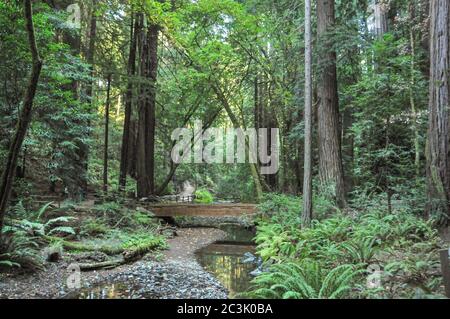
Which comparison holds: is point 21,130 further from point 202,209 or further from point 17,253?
point 202,209

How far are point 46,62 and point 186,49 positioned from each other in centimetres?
694

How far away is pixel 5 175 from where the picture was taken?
5.30m

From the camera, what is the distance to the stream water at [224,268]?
5.71 m

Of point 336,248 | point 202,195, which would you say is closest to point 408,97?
point 336,248

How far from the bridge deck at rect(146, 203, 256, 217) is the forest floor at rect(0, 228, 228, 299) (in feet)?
12.4

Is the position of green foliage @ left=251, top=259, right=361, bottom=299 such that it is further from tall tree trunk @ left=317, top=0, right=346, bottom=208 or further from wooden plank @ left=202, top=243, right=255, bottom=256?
tall tree trunk @ left=317, top=0, right=346, bottom=208

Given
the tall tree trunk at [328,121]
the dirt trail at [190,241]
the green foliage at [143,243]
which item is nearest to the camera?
the green foliage at [143,243]

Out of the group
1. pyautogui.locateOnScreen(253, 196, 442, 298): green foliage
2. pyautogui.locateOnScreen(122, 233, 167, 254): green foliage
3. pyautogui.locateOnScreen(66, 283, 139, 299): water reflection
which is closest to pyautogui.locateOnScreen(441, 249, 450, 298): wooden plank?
pyautogui.locateOnScreen(253, 196, 442, 298): green foliage

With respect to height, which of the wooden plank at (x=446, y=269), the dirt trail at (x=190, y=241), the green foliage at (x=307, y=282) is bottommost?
the dirt trail at (x=190, y=241)

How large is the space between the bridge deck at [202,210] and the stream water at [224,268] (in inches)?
34.0

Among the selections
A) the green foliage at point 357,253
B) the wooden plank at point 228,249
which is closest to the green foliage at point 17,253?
the green foliage at point 357,253

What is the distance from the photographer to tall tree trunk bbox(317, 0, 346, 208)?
9383 millimetres

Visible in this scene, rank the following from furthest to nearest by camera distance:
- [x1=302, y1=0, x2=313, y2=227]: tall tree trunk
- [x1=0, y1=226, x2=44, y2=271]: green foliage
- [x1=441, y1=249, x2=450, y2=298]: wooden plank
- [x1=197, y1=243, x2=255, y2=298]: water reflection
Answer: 1. [x1=302, y1=0, x2=313, y2=227]: tall tree trunk
2. [x1=197, y1=243, x2=255, y2=298]: water reflection
3. [x1=0, y1=226, x2=44, y2=271]: green foliage
4. [x1=441, y1=249, x2=450, y2=298]: wooden plank

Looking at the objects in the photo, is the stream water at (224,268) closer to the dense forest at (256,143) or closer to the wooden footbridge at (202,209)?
the dense forest at (256,143)
